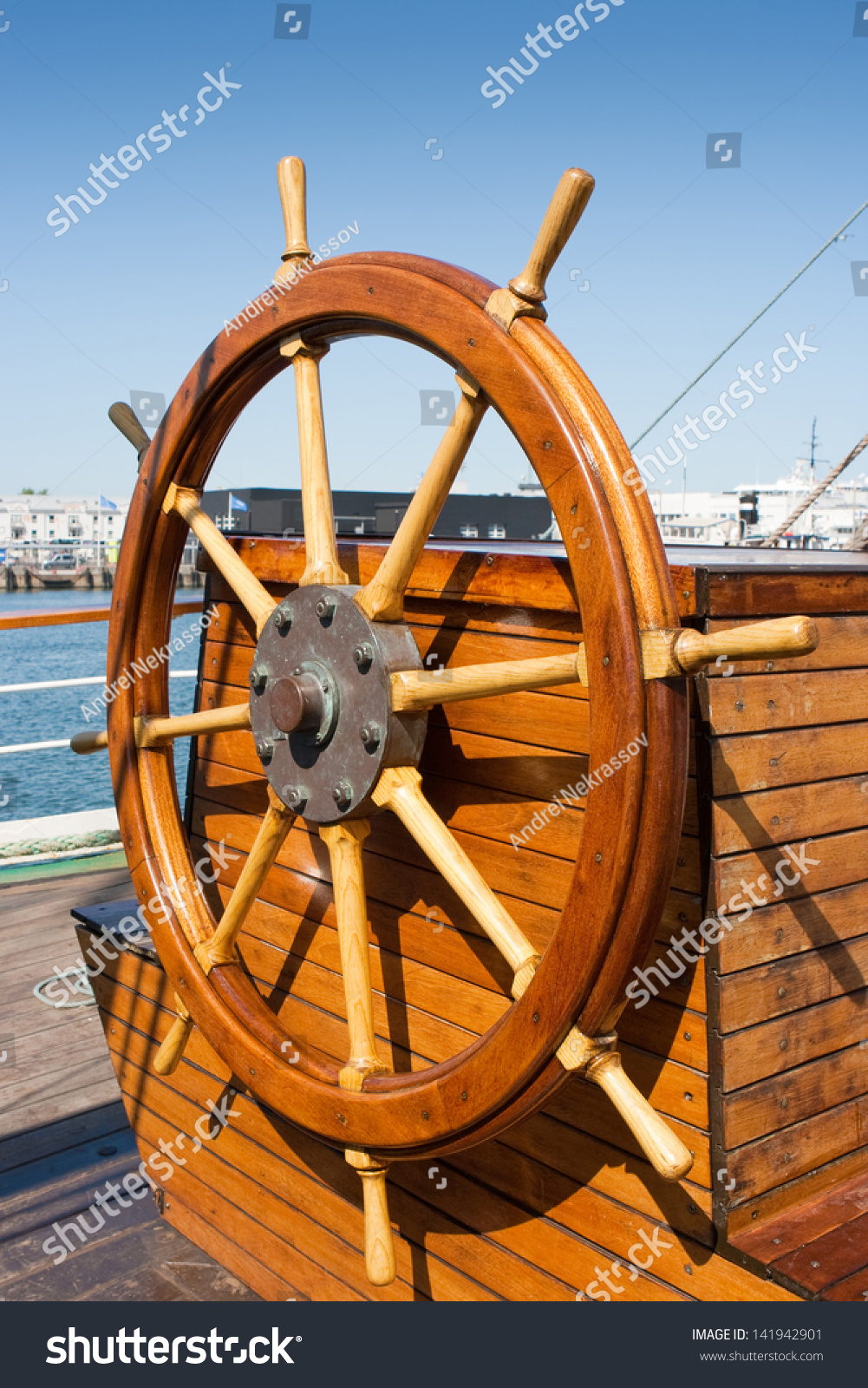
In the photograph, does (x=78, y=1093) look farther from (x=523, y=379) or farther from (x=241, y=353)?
(x=523, y=379)

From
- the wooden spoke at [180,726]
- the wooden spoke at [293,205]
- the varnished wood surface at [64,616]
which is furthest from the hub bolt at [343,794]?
the varnished wood surface at [64,616]

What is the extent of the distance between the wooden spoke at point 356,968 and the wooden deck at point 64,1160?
76 centimetres

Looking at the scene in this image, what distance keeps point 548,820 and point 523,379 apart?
0.52 m

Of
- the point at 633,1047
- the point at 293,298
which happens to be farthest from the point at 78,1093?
the point at 293,298

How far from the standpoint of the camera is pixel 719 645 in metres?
1.04

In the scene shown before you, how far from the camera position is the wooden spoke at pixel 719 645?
3.18 ft

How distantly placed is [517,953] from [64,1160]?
1.63 meters

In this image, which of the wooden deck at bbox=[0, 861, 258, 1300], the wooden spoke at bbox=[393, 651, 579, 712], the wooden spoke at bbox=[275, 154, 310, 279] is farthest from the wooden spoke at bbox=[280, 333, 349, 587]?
the wooden deck at bbox=[0, 861, 258, 1300]

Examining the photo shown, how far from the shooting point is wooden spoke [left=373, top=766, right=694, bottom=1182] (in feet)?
3.67

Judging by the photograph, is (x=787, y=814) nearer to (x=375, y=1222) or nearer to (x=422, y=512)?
(x=422, y=512)

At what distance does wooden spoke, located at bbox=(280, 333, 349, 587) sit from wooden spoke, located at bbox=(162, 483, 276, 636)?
0.09 metres

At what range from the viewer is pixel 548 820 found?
1.39m

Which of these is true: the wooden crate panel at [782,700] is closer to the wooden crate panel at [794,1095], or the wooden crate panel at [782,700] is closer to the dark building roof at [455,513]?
the wooden crate panel at [794,1095]

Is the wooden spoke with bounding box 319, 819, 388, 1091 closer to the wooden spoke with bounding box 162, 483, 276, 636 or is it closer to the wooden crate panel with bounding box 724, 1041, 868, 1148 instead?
the wooden spoke with bounding box 162, 483, 276, 636
